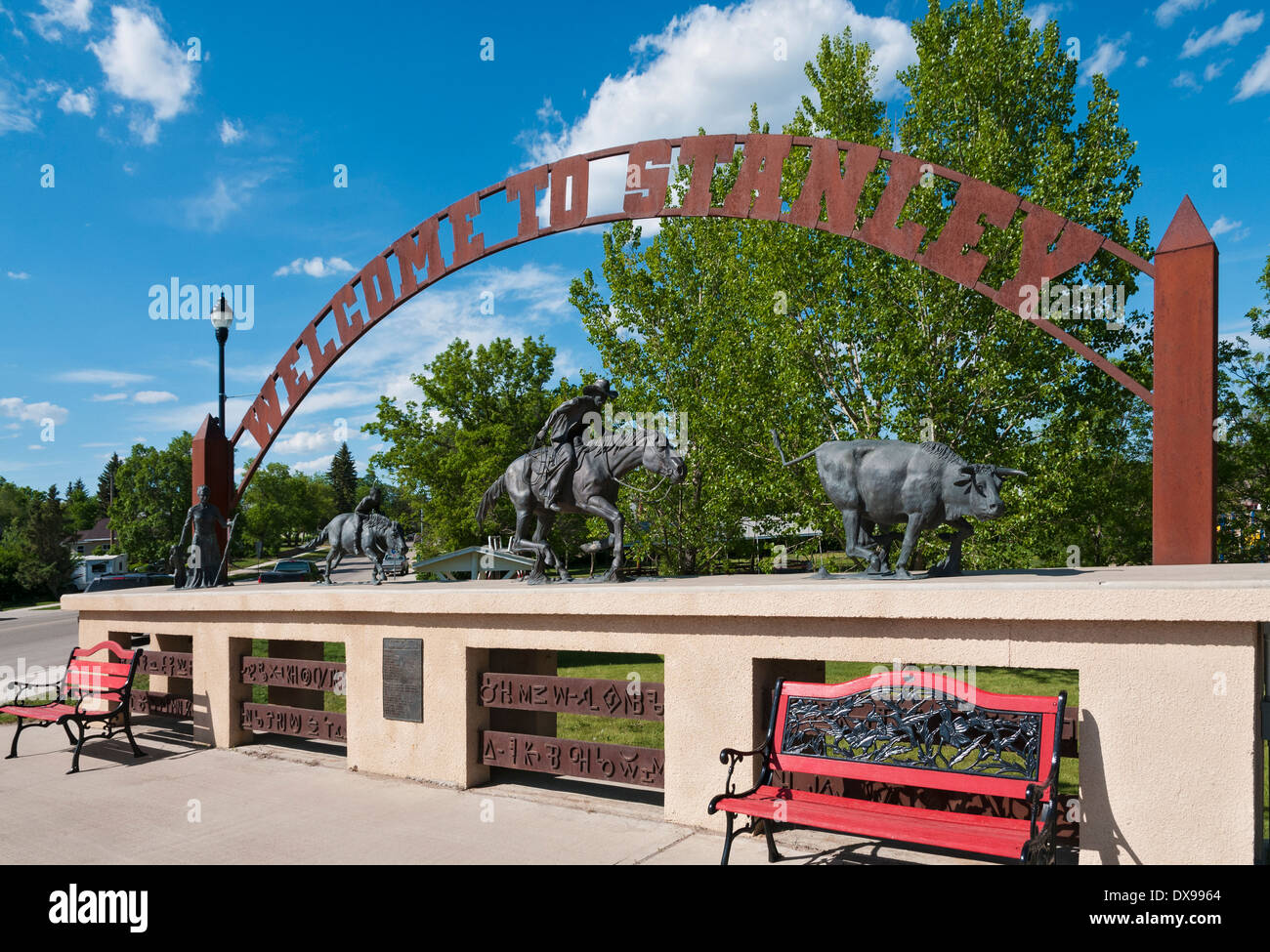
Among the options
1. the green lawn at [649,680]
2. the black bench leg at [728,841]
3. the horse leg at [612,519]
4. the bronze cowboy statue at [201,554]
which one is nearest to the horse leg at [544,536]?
the horse leg at [612,519]

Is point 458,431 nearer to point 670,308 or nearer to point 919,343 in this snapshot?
point 670,308

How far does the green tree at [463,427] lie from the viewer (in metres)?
27.6

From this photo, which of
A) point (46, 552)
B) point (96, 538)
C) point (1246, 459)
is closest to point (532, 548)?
point (1246, 459)

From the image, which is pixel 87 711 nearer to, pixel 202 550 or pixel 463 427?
pixel 202 550

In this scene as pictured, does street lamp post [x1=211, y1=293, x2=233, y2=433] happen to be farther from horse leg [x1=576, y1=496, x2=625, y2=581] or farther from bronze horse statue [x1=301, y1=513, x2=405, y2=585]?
horse leg [x1=576, y1=496, x2=625, y2=581]

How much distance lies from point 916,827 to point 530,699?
340 cm

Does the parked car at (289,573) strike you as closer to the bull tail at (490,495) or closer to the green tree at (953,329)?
the green tree at (953,329)

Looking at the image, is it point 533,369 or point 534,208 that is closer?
point 534,208

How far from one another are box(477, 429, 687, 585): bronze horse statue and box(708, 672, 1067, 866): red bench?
8.18 feet

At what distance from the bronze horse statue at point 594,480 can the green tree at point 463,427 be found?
735 inches

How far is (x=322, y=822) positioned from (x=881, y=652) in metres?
4.18

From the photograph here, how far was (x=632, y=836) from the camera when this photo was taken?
219 inches

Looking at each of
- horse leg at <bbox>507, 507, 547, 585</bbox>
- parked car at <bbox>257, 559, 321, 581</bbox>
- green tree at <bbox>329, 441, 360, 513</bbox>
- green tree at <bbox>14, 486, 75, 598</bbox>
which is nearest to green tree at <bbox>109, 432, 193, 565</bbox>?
green tree at <bbox>14, 486, 75, 598</bbox>
